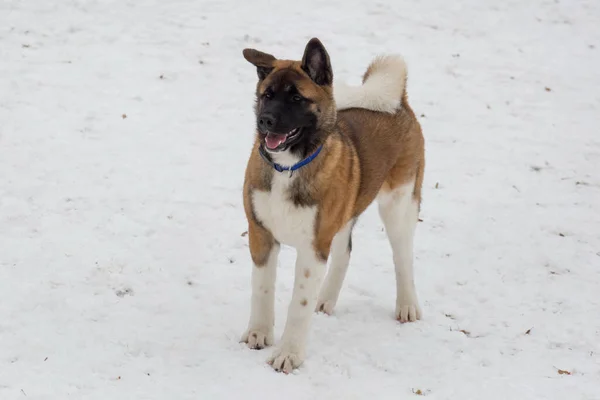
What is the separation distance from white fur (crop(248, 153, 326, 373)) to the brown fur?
5 centimetres

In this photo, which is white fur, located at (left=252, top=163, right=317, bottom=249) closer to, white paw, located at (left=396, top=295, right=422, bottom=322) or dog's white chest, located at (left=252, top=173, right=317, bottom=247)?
dog's white chest, located at (left=252, top=173, right=317, bottom=247)

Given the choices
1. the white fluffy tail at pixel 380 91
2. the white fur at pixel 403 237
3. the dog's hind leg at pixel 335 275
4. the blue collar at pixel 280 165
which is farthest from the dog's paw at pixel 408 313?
the blue collar at pixel 280 165

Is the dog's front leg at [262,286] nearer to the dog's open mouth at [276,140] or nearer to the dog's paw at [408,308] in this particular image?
the dog's open mouth at [276,140]

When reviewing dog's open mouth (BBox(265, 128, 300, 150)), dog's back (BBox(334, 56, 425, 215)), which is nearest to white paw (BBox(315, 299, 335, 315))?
dog's back (BBox(334, 56, 425, 215))

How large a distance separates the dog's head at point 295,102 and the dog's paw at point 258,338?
1.27 metres

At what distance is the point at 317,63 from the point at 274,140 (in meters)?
0.55

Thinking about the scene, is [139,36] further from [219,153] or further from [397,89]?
[397,89]

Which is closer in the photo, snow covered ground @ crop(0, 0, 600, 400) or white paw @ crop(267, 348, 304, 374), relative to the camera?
white paw @ crop(267, 348, 304, 374)

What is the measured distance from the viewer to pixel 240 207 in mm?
6773

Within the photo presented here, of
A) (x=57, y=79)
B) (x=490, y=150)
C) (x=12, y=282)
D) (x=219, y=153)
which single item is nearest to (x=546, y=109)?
(x=490, y=150)

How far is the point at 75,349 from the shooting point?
14.7ft

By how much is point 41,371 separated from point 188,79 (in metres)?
5.60

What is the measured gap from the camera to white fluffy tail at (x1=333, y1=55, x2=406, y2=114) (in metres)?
5.17

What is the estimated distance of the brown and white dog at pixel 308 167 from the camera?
4105 millimetres
